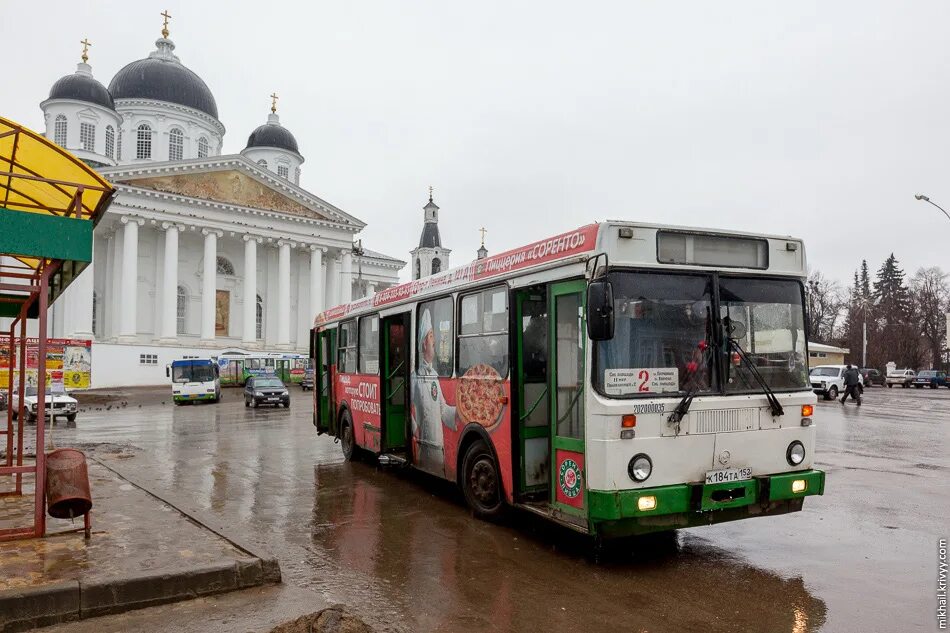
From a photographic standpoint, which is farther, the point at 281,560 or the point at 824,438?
the point at 824,438

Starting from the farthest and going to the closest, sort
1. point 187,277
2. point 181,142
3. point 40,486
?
point 181,142 < point 187,277 < point 40,486

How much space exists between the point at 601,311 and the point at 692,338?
1110 millimetres

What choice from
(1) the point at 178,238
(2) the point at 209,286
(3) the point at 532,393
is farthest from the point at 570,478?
(1) the point at 178,238

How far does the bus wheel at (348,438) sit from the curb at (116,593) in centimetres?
739

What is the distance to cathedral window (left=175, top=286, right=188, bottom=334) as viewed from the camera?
59125mm

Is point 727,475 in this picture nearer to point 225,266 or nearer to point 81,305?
point 81,305

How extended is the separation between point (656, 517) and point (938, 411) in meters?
27.5

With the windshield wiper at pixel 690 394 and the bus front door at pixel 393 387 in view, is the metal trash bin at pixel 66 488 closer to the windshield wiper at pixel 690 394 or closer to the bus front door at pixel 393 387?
the bus front door at pixel 393 387

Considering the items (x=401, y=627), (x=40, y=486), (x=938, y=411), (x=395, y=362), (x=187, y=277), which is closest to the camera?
(x=401, y=627)

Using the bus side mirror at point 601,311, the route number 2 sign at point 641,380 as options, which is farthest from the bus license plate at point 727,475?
the bus side mirror at point 601,311

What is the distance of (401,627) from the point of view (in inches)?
202

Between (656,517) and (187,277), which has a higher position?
(187,277)

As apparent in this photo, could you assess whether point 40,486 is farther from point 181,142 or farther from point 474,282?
point 181,142

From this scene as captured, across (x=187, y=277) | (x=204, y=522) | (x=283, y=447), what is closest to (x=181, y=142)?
(x=187, y=277)
